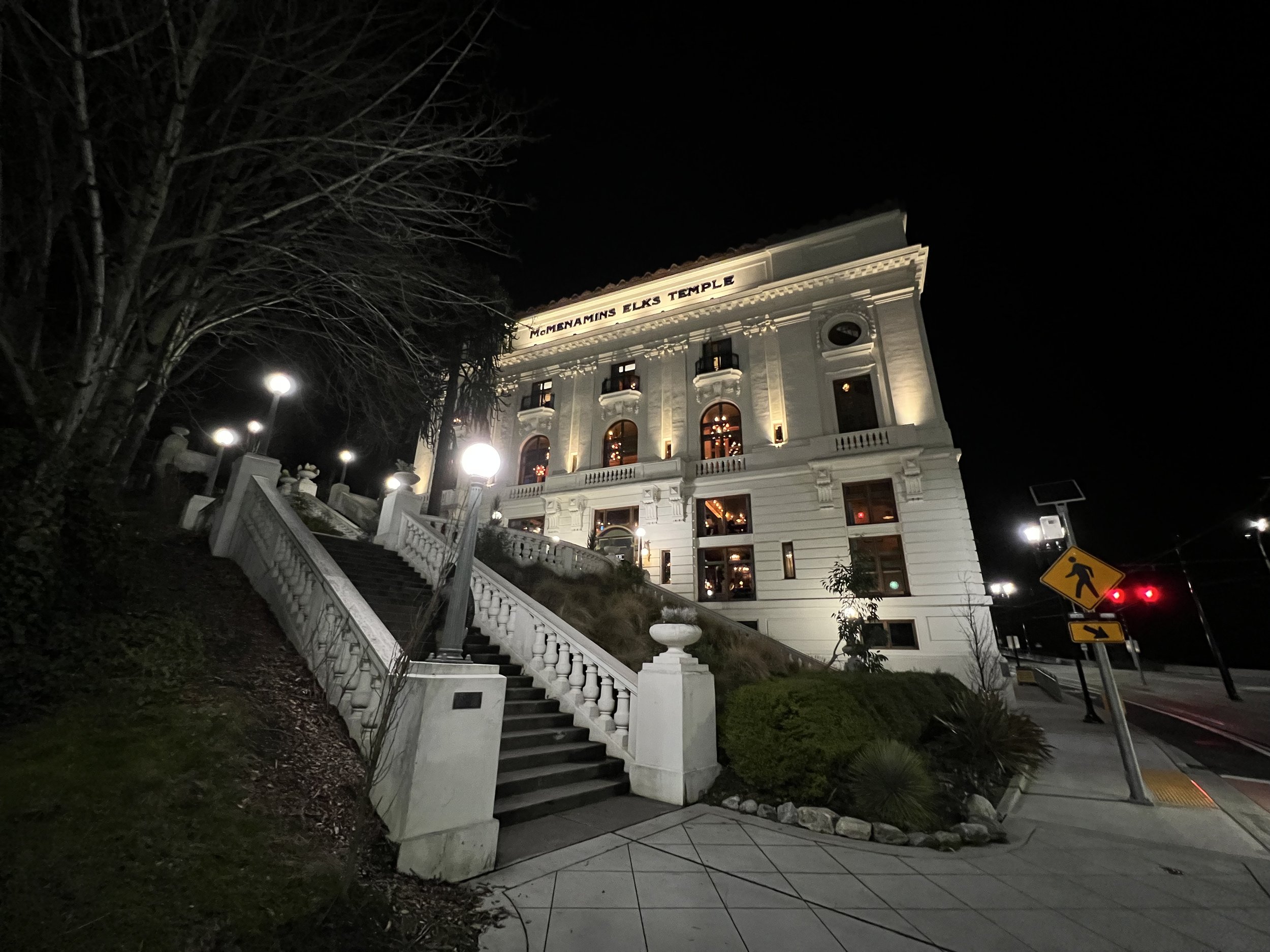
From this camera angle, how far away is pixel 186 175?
680 centimetres

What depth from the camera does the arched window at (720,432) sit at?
22.5m

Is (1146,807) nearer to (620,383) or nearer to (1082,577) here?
(1082,577)

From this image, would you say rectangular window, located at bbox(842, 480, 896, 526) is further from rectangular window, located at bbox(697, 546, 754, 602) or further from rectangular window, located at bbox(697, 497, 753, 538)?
rectangular window, located at bbox(697, 546, 754, 602)

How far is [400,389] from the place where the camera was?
32.5ft

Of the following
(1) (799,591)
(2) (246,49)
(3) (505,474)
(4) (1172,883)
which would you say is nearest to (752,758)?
(4) (1172,883)

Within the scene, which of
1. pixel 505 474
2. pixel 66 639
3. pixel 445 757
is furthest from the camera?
pixel 505 474

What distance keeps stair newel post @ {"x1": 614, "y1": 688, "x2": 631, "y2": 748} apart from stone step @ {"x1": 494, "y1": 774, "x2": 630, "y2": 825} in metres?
0.39

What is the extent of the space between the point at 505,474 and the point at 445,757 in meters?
23.0

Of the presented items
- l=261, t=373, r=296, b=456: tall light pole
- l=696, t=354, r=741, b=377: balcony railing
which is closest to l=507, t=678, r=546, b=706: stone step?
l=261, t=373, r=296, b=456: tall light pole

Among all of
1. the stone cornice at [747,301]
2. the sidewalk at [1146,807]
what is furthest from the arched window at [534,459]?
the sidewalk at [1146,807]

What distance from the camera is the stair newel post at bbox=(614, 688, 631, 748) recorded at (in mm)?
6402

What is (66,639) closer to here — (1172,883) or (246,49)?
(246,49)

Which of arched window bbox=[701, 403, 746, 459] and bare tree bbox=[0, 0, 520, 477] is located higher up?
arched window bbox=[701, 403, 746, 459]

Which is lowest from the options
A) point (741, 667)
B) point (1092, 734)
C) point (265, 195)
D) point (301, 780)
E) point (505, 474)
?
point (1092, 734)
